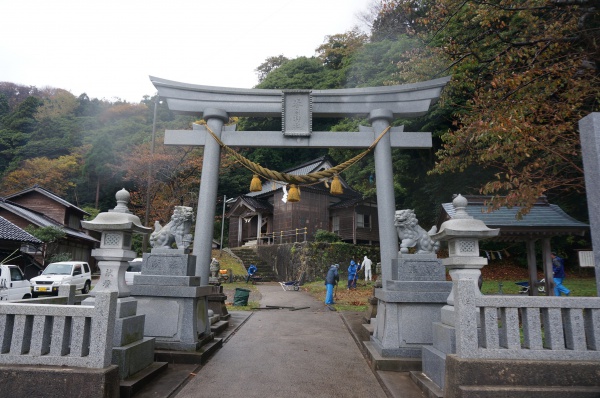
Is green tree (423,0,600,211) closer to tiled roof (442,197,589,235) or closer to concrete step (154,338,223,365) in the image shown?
Answer: tiled roof (442,197,589,235)

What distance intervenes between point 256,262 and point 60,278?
1345 cm

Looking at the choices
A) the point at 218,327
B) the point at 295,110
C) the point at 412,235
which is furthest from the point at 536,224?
the point at 218,327

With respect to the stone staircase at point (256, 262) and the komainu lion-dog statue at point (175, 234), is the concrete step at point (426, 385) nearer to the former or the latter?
the komainu lion-dog statue at point (175, 234)

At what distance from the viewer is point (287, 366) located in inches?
229

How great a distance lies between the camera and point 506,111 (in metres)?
7.82

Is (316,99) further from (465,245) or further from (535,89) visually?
(535,89)

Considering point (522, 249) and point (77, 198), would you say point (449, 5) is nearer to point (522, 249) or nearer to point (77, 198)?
point (522, 249)

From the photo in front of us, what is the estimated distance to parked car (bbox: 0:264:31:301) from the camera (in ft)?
37.9

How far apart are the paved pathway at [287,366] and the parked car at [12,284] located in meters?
8.16

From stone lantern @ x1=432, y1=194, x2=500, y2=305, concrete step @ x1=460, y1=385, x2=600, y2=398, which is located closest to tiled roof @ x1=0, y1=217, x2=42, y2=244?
stone lantern @ x1=432, y1=194, x2=500, y2=305

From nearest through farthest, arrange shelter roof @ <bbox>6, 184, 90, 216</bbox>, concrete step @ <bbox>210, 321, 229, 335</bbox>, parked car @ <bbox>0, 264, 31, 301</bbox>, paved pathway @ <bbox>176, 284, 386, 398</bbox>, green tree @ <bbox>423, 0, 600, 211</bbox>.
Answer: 1. paved pathway @ <bbox>176, 284, 386, 398</bbox>
2. green tree @ <bbox>423, 0, 600, 211</bbox>
3. concrete step @ <bbox>210, 321, 229, 335</bbox>
4. parked car @ <bbox>0, 264, 31, 301</bbox>
5. shelter roof @ <bbox>6, 184, 90, 216</bbox>

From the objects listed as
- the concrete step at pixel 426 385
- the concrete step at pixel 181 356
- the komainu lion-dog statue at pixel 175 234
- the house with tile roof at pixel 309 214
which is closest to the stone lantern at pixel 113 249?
the komainu lion-dog statue at pixel 175 234

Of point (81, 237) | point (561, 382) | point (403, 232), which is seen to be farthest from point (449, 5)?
point (81, 237)

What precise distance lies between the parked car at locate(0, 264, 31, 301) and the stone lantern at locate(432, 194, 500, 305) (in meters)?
13.1
